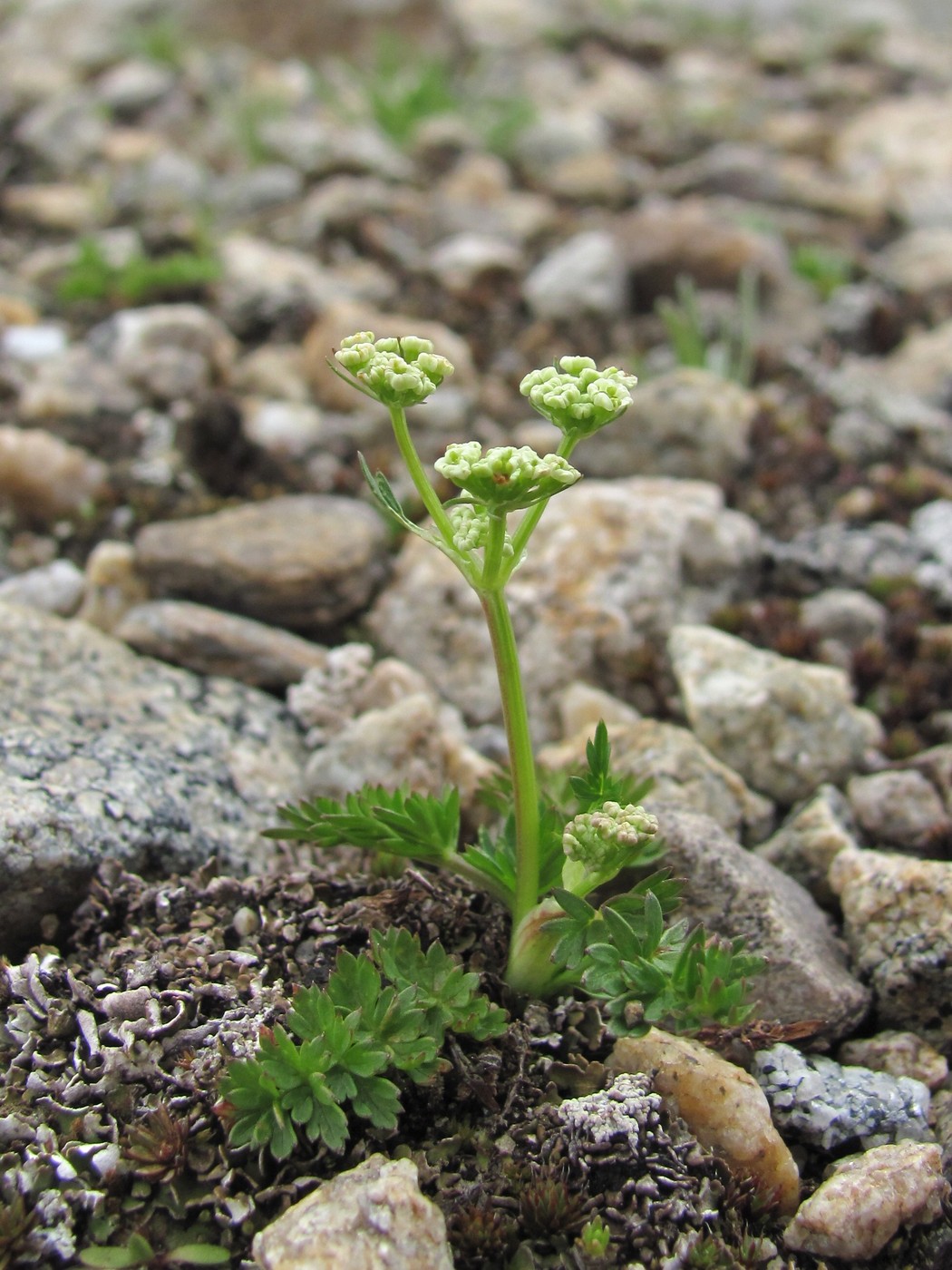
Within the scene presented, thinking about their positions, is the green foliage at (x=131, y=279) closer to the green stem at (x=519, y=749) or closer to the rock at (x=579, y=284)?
the rock at (x=579, y=284)

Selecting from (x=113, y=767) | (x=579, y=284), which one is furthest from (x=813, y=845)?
(x=579, y=284)

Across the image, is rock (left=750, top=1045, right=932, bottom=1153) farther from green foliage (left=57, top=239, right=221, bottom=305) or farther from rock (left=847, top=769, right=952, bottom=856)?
green foliage (left=57, top=239, right=221, bottom=305)

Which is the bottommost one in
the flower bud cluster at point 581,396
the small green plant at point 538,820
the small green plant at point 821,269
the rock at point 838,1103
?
the rock at point 838,1103

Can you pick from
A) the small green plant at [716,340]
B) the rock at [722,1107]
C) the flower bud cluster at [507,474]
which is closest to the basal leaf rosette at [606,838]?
the rock at [722,1107]

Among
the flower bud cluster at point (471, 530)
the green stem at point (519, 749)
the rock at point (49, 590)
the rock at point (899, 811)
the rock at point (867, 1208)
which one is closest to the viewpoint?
the rock at point (867, 1208)

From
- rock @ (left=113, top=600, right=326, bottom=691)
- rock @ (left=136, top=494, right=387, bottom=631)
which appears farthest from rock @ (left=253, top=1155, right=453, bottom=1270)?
rock @ (left=136, top=494, right=387, bottom=631)

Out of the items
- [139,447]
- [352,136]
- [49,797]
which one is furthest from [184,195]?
[49,797]
